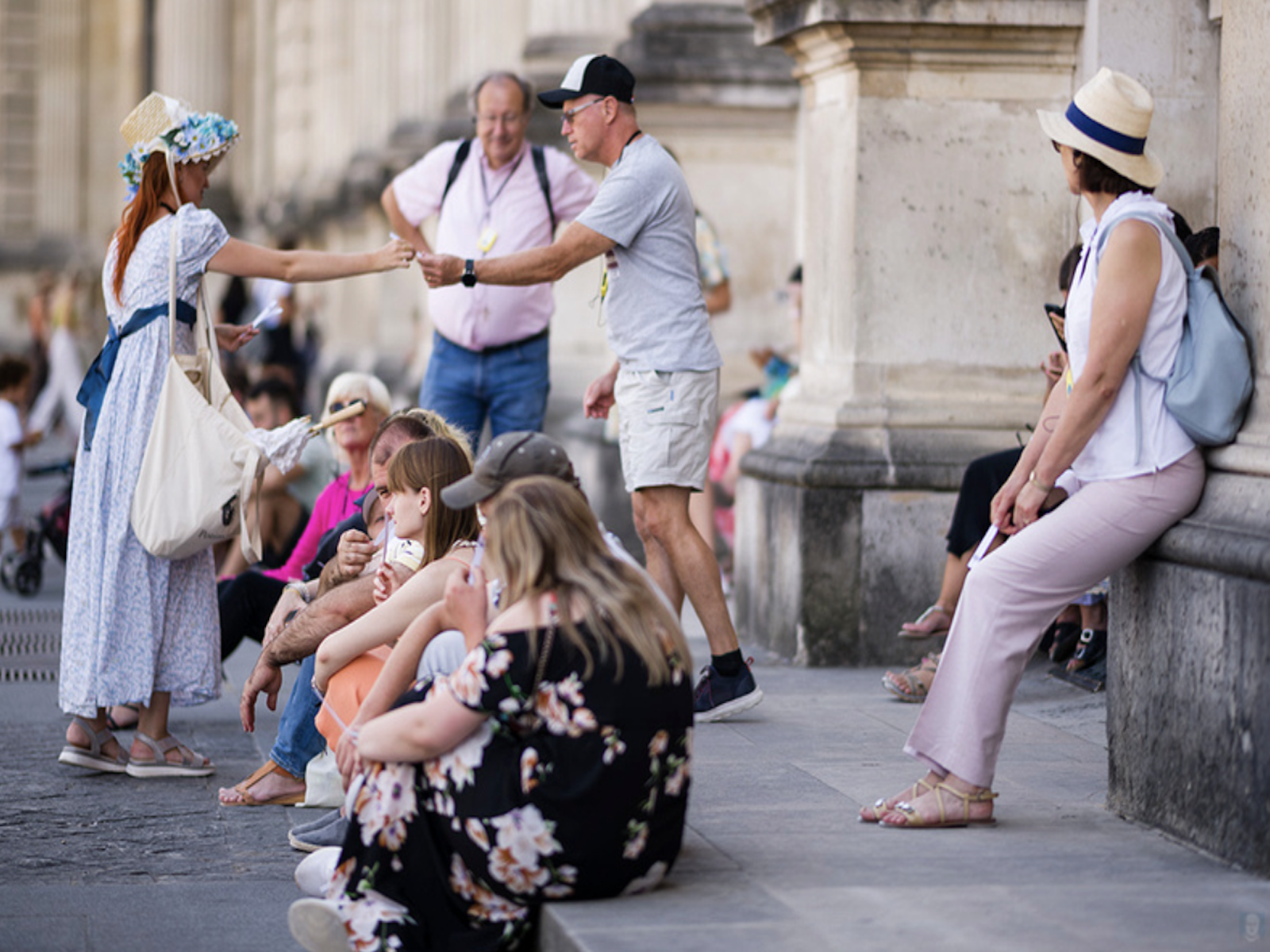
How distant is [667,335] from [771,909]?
282 centimetres

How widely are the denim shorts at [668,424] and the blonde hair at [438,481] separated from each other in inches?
59.8

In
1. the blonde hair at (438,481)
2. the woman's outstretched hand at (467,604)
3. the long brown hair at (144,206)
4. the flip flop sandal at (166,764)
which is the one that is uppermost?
the long brown hair at (144,206)

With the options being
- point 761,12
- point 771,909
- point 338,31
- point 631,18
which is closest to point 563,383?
point 631,18

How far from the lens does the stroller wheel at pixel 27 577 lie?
1206 cm

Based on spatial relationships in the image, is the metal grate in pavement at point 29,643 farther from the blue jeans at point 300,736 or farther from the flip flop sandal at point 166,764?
the blue jeans at point 300,736

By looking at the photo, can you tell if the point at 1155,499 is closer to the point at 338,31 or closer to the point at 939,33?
the point at 939,33

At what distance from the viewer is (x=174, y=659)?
21.9 feet

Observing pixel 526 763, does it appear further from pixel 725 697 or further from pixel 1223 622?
pixel 725 697

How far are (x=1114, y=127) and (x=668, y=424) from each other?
215 centimetres

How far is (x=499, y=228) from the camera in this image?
8578 mm

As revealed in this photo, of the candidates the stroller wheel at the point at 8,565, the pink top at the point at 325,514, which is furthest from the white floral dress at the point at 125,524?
the stroller wheel at the point at 8,565

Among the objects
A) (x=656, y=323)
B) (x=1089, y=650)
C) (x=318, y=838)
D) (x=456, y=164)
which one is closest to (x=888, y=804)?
(x=318, y=838)

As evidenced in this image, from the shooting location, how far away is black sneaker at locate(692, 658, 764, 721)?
6840mm

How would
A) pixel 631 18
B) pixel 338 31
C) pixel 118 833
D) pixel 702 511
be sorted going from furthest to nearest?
1. pixel 338 31
2. pixel 631 18
3. pixel 702 511
4. pixel 118 833
